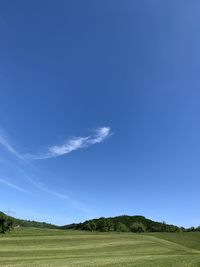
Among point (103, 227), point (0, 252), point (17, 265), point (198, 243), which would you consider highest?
point (103, 227)

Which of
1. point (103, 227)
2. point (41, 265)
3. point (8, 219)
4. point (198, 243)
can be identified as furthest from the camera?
point (103, 227)

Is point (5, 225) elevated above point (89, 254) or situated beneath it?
elevated above

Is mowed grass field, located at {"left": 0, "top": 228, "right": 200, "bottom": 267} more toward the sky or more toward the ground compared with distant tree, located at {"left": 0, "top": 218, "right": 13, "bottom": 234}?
more toward the ground

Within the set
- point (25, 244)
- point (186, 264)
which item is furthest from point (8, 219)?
point (186, 264)

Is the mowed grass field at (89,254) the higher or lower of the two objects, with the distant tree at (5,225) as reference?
lower

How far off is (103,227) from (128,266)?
133 m

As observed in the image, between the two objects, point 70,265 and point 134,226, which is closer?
point 70,265

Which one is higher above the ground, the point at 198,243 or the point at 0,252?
the point at 198,243

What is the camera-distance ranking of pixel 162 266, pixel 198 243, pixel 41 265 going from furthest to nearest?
pixel 198 243, pixel 41 265, pixel 162 266

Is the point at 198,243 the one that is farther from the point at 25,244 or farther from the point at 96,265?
the point at 96,265

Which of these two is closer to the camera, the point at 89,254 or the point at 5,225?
the point at 89,254

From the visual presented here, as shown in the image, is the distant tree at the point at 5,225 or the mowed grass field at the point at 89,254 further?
the distant tree at the point at 5,225

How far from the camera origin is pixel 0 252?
159 feet

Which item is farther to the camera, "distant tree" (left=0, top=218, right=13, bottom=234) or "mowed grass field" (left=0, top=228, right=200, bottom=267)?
"distant tree" (left=0, top=218, right=13, bottom=234)
